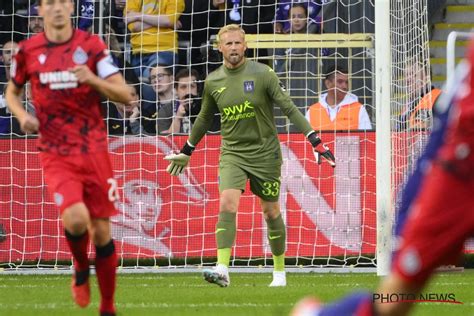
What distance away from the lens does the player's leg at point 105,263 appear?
746cm

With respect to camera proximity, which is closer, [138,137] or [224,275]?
[224,275]

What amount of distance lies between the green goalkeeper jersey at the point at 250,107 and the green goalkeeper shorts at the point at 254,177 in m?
0.09

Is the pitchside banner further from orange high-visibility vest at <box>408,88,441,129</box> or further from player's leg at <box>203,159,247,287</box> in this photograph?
player's leg at <box>203,159,247,287</box>

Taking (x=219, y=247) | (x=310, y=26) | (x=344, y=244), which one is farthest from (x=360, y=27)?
A: (x=219, y=247)

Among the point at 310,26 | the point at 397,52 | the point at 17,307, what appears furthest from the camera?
the point at 310,26

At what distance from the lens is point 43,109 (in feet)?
25.2

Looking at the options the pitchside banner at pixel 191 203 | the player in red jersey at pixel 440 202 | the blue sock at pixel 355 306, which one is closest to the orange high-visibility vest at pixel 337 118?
the pitchside banner at pixel 191 203

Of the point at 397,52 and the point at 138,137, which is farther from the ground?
the point at 397,52

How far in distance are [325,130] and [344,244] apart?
A: 4.53ft

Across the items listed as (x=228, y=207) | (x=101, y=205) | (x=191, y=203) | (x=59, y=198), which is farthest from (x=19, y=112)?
(x=191, y=203)

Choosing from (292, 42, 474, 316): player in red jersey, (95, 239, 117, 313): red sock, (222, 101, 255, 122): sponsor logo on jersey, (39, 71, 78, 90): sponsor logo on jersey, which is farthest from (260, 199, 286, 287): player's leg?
(292, 42, 474, 316): player in red jersey

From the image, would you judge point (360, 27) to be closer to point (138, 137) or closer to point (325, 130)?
point (325, 130)

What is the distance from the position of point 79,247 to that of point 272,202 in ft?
13.0

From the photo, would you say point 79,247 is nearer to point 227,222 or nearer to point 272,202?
point 227,222
